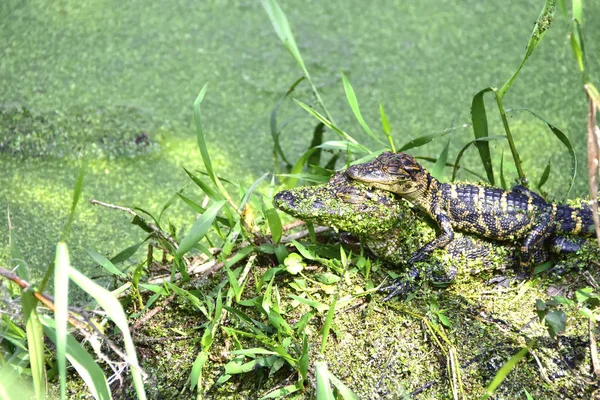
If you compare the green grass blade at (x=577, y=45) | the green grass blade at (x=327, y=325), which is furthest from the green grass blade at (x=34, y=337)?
the green grass blade at (x=577, y=45)

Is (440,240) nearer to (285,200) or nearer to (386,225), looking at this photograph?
(386,225)

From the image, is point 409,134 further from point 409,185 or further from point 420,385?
point 420,385

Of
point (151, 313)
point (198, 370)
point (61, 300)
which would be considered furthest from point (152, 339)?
point (61, 300)

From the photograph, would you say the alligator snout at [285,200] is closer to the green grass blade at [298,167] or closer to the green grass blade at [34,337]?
the green grass blade at [298,167]

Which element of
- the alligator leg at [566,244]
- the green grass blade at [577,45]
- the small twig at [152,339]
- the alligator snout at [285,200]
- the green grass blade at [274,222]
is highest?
the green grass blade at [577,45]

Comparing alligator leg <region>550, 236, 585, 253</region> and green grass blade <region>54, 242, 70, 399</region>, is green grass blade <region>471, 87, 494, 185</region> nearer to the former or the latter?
alligator leg <region>550, 236, 585, 253</region>

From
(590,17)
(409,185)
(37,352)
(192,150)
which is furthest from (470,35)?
(37,352)
